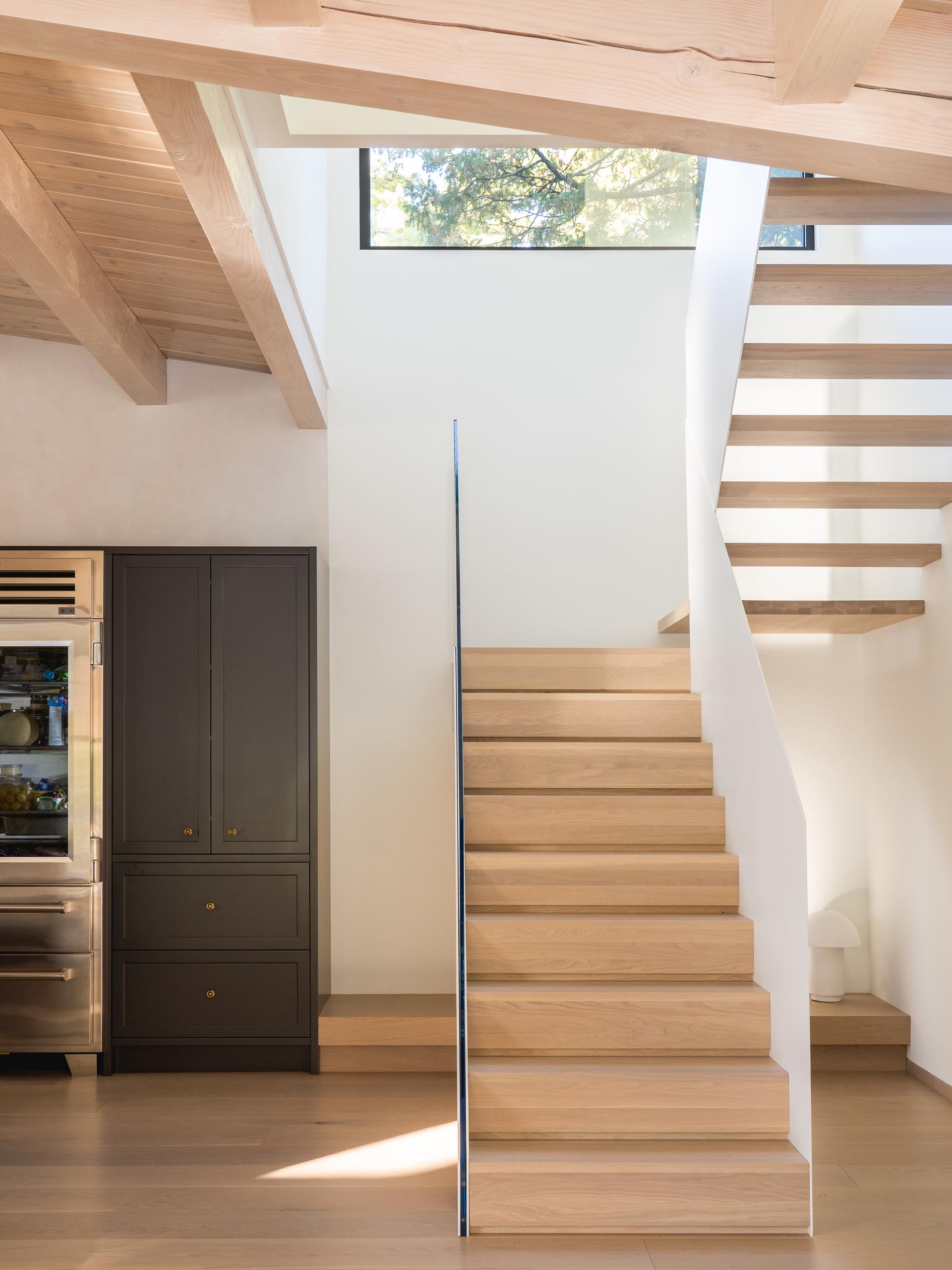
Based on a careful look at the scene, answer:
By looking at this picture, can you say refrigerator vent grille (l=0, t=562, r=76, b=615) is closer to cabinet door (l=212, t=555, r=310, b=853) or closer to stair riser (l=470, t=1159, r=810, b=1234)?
cabinet door (l=212, t=555, r=310, b=853)

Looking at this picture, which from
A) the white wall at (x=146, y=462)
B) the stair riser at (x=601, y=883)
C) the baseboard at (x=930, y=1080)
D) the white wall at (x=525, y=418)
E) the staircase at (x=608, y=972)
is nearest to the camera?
the staircase at (x=608, y=972)

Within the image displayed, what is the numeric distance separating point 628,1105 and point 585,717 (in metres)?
1.64

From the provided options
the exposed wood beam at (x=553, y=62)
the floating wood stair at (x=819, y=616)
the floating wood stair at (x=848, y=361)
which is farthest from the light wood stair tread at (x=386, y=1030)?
the exposed wood beam at (x=553, y=62)

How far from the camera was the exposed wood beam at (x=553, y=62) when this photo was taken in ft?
5.33

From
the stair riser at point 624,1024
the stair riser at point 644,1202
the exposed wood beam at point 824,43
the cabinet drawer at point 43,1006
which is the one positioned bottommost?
the stair riser at point 644,1202

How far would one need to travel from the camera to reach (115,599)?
434 centimetres

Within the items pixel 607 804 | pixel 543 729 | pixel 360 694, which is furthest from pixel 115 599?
pixel 607 804

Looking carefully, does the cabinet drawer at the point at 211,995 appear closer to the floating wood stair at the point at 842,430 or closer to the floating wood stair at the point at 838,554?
the floating wood stair at the point at 838,554

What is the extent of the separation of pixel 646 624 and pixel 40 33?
393 cm

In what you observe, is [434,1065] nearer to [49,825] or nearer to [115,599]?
[49,825]

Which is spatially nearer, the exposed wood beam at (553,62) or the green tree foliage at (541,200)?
the exposed wood beam at (553,62)

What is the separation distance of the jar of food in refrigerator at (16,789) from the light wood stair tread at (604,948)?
2.09 meters

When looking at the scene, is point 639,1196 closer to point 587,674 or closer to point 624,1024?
point 624,1024

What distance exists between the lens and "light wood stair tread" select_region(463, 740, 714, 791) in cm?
400
